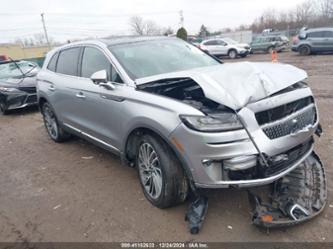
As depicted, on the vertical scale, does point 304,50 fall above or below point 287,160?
above

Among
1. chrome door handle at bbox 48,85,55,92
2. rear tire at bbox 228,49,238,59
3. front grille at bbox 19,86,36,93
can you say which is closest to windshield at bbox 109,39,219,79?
chrome door handle at bbox 48,85,55,92

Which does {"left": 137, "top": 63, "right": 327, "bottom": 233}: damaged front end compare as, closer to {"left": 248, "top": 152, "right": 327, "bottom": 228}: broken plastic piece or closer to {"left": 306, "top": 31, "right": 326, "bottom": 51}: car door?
{"left": 248, "top": 152, "right": 327, "bottom": 228}: broken plastic piece

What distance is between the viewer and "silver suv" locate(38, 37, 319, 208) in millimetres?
2525

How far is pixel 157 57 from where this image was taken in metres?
3.85

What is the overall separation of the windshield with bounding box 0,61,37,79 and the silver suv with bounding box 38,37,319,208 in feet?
→ 20.3

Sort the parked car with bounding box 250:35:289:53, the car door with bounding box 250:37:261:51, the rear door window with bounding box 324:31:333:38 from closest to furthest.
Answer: the rear door window with bounding box 324:31:333:38, the parked car with bounding box 250:35:289:53, the car door with bounding box 250:37:261:51

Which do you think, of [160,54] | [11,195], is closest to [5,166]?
[11,195]

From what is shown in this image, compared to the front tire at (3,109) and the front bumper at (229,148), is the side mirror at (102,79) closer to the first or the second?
the front bumper at (229,148)

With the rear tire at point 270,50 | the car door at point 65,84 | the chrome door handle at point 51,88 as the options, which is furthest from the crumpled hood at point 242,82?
the rear tire at point 270,50

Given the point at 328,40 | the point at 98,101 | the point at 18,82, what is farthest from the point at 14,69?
the point at 328,40

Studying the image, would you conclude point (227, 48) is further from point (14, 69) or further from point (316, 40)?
point (14, 69)

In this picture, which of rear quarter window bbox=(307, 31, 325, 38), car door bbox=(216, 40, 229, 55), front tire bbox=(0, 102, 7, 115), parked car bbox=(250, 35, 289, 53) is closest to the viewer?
front tire bbox=(0, 102, 7, 115)

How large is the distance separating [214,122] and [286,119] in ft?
2.39

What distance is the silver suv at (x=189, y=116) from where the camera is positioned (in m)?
2.53
